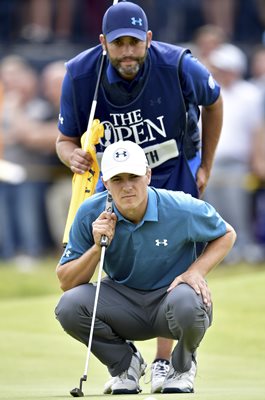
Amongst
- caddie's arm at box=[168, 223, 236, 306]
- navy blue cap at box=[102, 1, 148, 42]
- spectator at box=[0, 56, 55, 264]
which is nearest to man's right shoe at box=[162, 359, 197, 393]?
caddie's arm at box=[168, 223, 236, 306]

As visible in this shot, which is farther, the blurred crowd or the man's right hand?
the blurred crowd

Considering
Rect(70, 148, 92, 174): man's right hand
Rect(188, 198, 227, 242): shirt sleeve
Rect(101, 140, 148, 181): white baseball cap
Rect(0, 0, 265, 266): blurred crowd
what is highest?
Rect(0, 0, 265, 266): blurred crowd

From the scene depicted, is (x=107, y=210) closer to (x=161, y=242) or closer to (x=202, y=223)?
(x=161, y=242)

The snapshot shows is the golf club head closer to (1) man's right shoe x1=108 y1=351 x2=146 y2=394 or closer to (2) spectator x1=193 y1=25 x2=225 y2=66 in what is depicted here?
(1) man's right shoe x1=108 y1=351 x2=146 y2=394

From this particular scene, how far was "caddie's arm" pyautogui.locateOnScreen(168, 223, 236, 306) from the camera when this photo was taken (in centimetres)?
716

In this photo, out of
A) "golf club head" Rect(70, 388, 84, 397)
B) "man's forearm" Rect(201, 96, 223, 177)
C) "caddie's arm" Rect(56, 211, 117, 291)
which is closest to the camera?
"golf club head" Rect(70, 388, 84, 397)

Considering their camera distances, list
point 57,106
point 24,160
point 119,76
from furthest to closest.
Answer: point 24,160, point 57,106, point 119,76

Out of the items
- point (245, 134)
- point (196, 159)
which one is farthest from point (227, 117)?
point (196, 159)

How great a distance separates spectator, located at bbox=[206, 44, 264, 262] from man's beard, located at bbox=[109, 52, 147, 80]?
25.0ft

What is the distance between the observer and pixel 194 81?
786 centimetres

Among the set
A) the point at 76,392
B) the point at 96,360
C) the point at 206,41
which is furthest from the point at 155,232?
the point at 206,41

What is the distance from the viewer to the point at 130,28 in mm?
7543

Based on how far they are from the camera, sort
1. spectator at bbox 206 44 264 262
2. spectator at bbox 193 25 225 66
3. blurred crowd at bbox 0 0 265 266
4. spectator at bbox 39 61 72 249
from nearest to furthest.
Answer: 1. spectator at bbox 206 44 264 262
2. blurred crowd at bbox 0 0 265 266
3. spectator at bbox 193 25 225 66
4. spectator at bbox 39 61 72 249

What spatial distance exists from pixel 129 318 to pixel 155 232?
0.55 m
